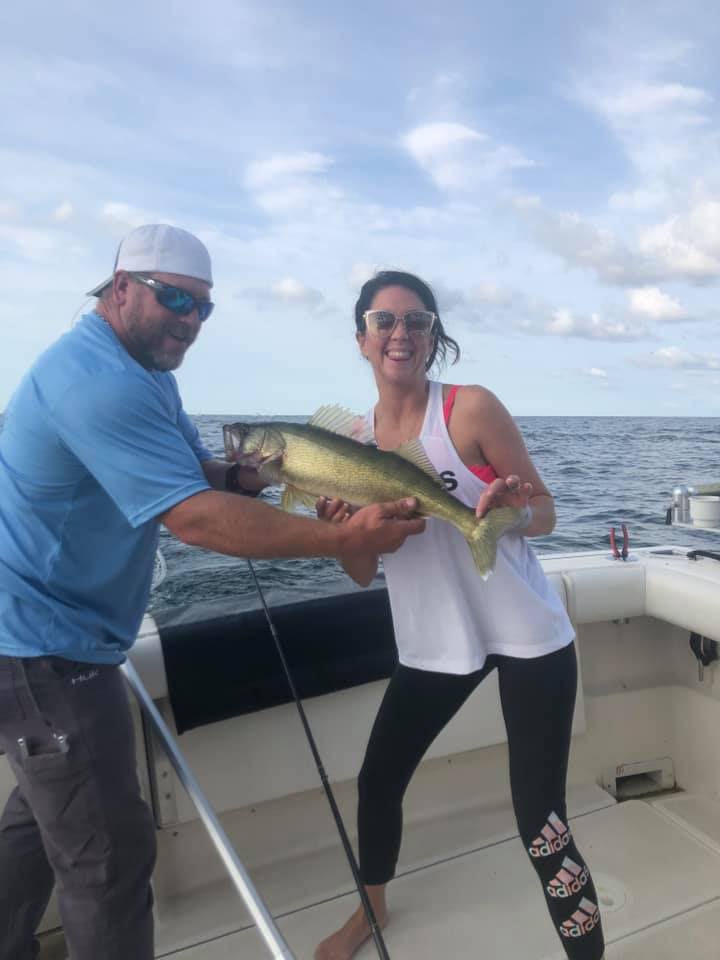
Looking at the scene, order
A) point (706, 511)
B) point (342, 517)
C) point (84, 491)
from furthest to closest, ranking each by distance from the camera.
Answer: point (706, 511) < point (342, 517) < point (84, 491)

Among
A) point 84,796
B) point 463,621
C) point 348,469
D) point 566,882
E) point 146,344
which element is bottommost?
point 566,882

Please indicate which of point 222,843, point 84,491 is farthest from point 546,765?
point 84,491

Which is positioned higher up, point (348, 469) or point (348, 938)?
point (348, 469)

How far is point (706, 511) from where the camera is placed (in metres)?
4.21

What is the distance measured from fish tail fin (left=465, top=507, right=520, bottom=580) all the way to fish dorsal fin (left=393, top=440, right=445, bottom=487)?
21 centimetres

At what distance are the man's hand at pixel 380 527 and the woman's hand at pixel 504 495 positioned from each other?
0.20 meters

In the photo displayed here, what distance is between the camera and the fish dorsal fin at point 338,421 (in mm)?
2627

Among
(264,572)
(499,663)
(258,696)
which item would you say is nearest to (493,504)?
(499,663)

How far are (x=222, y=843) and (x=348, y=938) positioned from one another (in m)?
1.27

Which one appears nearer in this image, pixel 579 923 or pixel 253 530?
pixel 253 530

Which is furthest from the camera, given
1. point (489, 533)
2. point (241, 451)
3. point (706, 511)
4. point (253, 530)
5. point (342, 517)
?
point (706, 511)

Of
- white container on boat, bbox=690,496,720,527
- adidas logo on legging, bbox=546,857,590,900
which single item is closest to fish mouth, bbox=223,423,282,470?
adidas logo on legging, bbox=546,857,590,900

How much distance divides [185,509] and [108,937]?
123cm

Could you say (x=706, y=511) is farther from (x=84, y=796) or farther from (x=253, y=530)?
(x=84, y=796)
